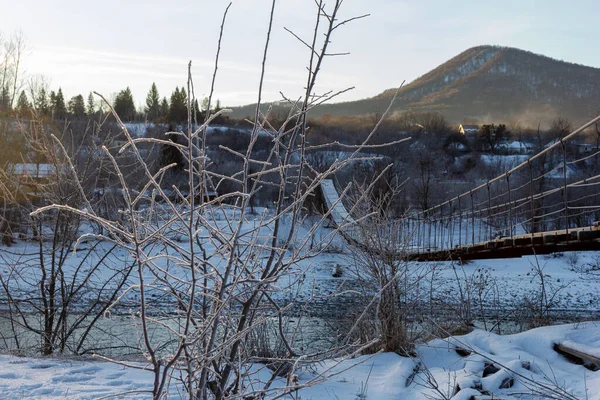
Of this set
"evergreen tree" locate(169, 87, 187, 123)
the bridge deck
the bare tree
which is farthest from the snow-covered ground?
"evergreen tree" locate(169, 87, 187, 123)

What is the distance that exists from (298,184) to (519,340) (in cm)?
530

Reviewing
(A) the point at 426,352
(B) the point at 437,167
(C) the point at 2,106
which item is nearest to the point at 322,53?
(A) the point at 426,352

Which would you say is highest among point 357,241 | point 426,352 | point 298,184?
point 298,184

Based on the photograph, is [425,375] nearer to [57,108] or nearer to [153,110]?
[153,110]

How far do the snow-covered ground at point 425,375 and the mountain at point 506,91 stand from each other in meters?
97.2

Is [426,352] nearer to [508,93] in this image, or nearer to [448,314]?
[448,314]

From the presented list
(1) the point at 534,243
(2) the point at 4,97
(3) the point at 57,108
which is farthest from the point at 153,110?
(1) the point at 534,243

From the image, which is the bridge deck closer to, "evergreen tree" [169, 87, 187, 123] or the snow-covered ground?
the snow-covered ground

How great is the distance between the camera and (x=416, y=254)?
10.2 meters

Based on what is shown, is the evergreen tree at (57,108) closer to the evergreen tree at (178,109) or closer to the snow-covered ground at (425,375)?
the snow-covered ground at (425,375)

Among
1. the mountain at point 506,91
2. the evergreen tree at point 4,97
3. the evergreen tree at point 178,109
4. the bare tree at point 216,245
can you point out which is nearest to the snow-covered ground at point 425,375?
the bare tree at point 216,245

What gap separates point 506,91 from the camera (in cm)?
12744

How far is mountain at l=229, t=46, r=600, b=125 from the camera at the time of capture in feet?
366

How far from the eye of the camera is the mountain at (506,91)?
366 feet
